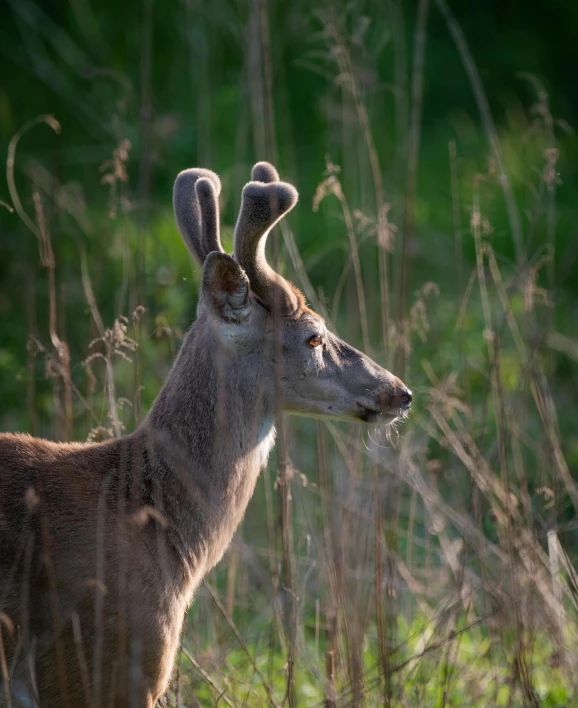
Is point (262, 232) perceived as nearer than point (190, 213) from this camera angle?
Yes

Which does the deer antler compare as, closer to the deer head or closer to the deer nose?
the deer head

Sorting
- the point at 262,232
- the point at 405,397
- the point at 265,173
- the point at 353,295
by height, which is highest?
the point at 265,173

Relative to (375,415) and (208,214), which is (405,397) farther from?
(208,214)

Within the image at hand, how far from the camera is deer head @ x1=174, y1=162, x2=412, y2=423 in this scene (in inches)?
162

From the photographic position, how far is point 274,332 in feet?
13.5

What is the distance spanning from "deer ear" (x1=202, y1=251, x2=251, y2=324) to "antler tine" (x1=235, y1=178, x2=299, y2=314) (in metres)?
0.12

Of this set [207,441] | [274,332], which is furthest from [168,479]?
[274,332]

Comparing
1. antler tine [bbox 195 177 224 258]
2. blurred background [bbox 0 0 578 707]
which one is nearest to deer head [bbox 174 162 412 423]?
antler tine [bbox 195 177 224 258]

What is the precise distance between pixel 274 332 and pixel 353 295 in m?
0.70

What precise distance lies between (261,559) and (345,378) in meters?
2.02

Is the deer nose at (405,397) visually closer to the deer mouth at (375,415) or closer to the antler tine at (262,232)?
the deer mouth at (375,415)

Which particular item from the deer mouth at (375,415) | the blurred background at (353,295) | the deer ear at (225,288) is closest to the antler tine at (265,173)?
the blurred background at (353,295)

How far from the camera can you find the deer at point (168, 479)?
3666 mm

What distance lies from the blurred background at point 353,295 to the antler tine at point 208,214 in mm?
210
